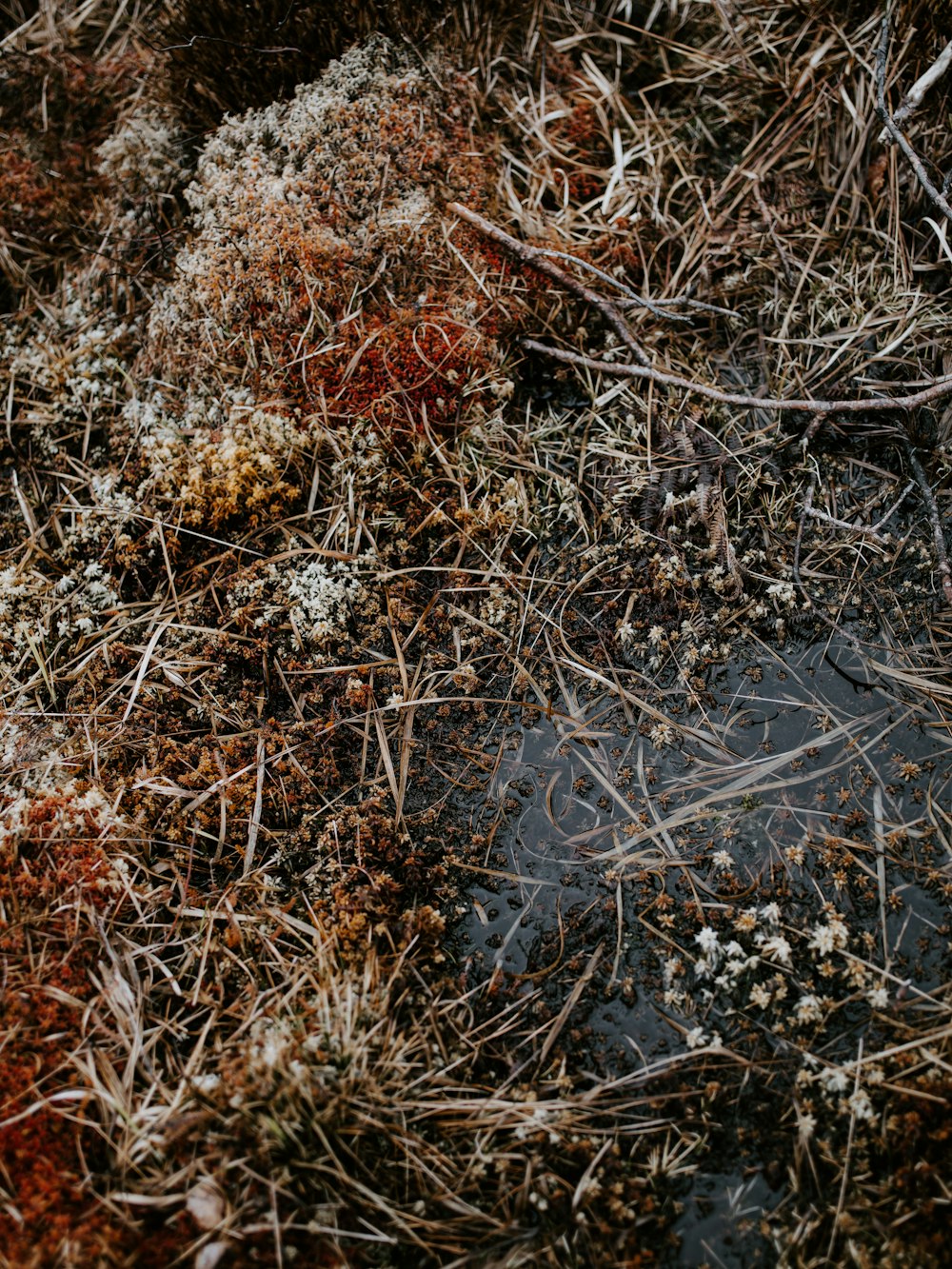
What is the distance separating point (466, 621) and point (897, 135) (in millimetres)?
2137

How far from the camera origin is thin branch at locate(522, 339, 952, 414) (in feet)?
8.24

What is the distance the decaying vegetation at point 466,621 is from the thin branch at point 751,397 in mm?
18

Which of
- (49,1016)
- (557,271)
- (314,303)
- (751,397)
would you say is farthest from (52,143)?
(49,1016)

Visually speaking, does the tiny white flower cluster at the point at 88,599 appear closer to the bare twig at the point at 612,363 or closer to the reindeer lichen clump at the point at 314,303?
the reindeer lichen clump at the point at 314,303

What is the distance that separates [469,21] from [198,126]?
1.13m

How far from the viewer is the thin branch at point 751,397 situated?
8.24 feet

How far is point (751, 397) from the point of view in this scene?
270 centimetres

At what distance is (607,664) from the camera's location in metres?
2.52

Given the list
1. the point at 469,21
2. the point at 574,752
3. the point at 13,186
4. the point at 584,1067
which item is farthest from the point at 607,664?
the point at 13,186

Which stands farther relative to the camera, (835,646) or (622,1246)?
(835,646)

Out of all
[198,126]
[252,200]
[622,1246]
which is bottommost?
[622,1246]

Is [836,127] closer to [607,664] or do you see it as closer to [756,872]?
[607,664]

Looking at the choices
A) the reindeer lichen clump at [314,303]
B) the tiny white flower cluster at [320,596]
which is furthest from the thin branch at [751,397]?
the tiny white flower cluster at [320,596]

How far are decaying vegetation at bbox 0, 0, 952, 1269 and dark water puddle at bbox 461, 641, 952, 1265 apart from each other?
0.02m
